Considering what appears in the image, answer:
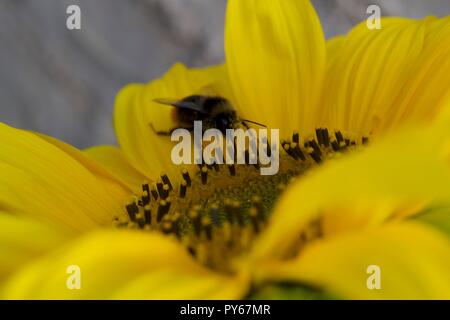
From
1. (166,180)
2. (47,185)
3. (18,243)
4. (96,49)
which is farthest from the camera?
(96,49)

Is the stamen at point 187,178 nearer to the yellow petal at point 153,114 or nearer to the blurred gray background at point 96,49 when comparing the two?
the yellow petal at point 153,114

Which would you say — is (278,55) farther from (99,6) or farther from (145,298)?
(99,6)

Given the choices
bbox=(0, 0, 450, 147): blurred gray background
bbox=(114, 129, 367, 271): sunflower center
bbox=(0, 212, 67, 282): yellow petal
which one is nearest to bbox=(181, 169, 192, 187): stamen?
bbox=(114, 129, 367, 271): sunflower center

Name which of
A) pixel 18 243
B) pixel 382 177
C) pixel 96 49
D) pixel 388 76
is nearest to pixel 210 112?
pixel 388 76

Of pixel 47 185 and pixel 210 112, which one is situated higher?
pixel 210 112

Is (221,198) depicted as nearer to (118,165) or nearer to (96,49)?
(118,165)
